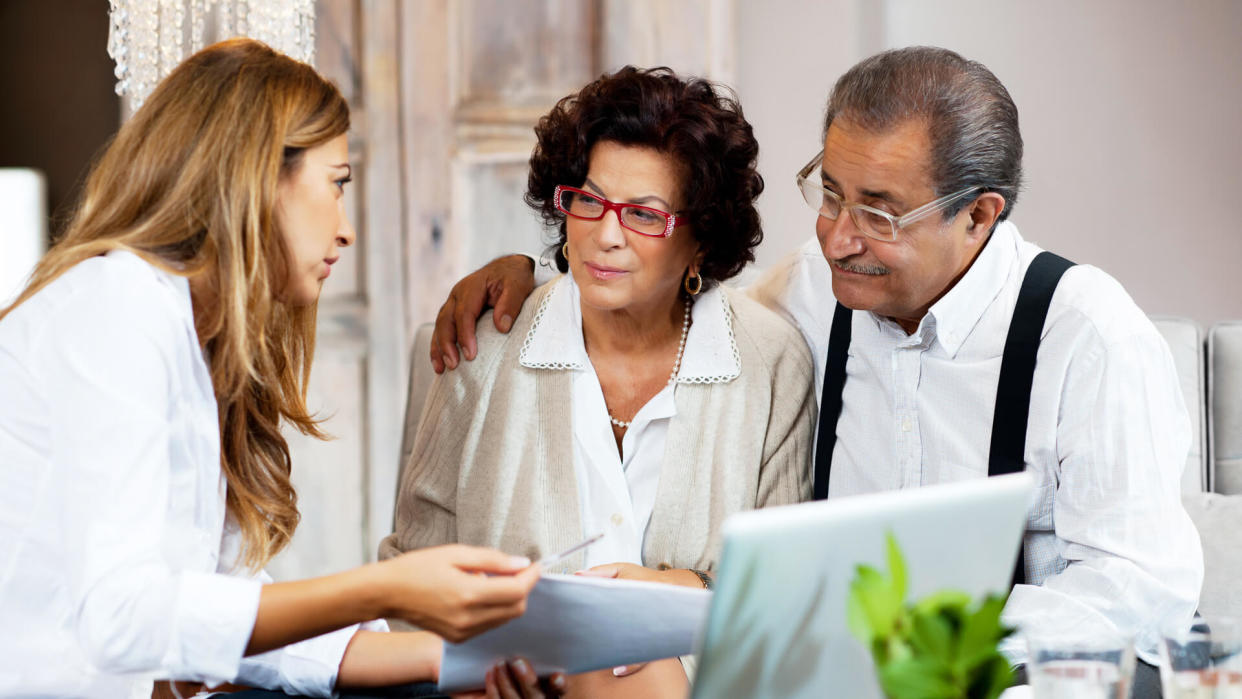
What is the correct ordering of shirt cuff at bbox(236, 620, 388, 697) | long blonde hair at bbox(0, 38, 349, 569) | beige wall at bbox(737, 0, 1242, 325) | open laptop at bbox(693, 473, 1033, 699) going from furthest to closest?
beige wall at bbox(737, 0, 1242, 325) < shirt cuff at bbox(236, 620, 388, 697) < long blonde hair at bbox(0, 38, 349, 569) < open laptop at bbox(693, 473, 1033, 699)

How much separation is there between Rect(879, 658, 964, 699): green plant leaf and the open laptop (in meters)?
0.07

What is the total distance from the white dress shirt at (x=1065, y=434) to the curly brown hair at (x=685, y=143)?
288 mm

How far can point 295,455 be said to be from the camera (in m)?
3.04

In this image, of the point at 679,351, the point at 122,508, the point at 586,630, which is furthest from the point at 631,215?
the point at 122,508

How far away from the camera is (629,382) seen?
1903mm

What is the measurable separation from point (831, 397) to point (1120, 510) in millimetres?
478

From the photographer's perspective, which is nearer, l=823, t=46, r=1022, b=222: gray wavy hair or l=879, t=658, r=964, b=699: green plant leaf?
l=879, t=658, r=964, b=699: green plant leaf

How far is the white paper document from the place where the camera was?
1.03m

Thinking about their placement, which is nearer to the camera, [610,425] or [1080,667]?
[1080,667]

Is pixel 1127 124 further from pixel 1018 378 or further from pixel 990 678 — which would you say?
pixel 990 678

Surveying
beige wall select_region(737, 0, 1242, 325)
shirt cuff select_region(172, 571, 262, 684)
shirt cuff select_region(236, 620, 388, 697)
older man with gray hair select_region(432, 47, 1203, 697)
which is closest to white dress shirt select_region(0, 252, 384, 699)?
shirt cuff select_region(172, 571, 262, 684)

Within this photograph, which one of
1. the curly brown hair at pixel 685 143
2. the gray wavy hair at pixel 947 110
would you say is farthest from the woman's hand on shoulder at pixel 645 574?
the gray wavy hair at pixel 947 110

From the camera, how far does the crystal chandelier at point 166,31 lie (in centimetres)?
223

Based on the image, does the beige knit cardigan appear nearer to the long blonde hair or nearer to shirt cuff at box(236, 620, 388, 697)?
shirt cuff at box(236, 620, 388, 697)
